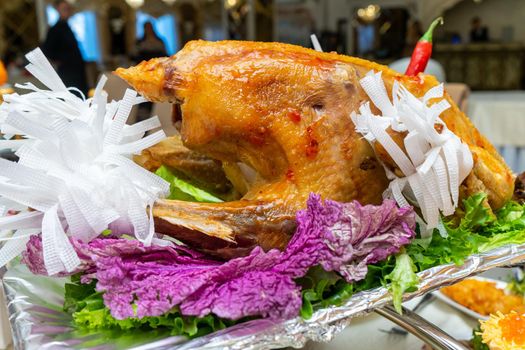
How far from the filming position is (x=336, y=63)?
0.90 meters

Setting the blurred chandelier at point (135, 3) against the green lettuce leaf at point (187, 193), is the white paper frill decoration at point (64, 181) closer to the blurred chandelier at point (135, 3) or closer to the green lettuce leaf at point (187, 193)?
the green lettuce leaf at point (187, 193)

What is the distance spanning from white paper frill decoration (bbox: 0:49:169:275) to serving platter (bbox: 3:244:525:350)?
0.07 meters

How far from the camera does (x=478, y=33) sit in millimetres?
8031

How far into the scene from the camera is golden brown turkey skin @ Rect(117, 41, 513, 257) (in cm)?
84

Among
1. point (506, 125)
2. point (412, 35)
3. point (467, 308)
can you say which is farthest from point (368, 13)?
point (467, 308)

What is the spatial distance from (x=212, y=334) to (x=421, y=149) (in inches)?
16.2

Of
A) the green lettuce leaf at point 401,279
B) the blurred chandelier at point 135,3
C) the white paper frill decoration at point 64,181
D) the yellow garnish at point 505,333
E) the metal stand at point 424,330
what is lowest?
the yellow garnish at point 505,333

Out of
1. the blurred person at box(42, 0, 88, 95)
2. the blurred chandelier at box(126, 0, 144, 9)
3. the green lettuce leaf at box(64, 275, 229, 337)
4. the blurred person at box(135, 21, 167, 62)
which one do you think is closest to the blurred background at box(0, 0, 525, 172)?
the blurred chandelier at box(126, 0, 144, 9)

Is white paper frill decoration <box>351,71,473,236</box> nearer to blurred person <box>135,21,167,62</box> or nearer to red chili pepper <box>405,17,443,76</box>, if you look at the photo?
red chili pepper <box>405,17,443,76</box>

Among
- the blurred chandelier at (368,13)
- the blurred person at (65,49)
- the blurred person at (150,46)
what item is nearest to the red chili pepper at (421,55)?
the blurred person at (65,49)

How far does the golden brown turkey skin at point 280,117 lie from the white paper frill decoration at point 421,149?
4 centimetres

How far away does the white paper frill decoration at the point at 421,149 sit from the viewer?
0.80 m

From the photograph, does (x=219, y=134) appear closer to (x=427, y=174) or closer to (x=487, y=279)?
(x=427, y=174)

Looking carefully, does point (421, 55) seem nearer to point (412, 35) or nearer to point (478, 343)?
Result: point (478, 343)
